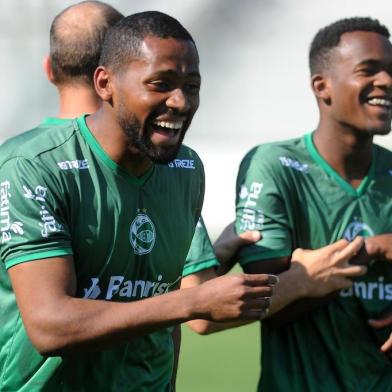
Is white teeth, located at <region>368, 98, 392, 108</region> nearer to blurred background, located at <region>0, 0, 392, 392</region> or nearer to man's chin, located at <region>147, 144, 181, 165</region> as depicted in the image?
man's chin, located at <region>147, 144, 181, 165</region>

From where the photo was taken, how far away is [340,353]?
4586 millimetres

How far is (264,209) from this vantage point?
460 centimetres

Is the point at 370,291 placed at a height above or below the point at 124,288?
below

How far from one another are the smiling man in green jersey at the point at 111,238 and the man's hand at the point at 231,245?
63 centimetres

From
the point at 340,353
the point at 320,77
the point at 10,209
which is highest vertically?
the point at 320,77

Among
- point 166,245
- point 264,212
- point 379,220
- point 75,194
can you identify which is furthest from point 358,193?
point 75,194

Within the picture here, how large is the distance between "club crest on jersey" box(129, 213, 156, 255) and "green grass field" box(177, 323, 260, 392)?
324 cm

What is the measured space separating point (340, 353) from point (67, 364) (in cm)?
136

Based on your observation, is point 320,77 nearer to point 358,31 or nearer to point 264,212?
point 358,31

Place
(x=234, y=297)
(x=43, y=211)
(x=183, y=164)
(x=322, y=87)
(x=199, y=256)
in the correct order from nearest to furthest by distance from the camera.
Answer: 1. (x=234, y=297)
2. (x=43, y=211)
3. (x=183, y=164)
4. (x=199, y=256)
5. (x=322, y=87)

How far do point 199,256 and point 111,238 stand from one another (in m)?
0.73

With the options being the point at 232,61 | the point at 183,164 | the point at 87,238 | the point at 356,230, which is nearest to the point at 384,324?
the point at 356,230

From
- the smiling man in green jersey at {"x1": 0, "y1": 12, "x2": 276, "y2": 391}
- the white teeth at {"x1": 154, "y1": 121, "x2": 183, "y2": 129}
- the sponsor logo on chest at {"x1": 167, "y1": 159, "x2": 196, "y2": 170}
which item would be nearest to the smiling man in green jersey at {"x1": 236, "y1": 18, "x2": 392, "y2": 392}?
the sponsor logo on chest at {"x1": 167, "y1": 159, "x2": 196, "y2": 170}

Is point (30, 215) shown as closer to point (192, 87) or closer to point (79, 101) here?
point (192, 87)
